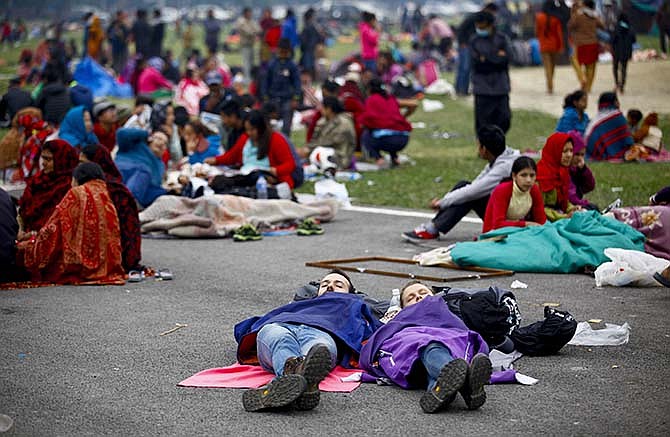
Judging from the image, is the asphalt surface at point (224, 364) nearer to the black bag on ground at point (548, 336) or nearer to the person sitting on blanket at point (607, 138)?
the black bag on ground at point (548, 336)

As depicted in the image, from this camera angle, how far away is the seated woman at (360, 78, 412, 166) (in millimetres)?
16000

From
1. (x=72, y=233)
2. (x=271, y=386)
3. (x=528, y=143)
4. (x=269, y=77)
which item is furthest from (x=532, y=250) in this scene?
(x=269, y=77)

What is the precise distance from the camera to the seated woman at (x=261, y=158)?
1276 centimetres

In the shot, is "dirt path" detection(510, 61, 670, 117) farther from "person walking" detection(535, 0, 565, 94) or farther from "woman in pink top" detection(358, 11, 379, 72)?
"woman in pink top" detection(358, 11, 379, 72)

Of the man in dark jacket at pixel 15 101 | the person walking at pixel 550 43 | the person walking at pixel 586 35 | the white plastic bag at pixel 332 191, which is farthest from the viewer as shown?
the person walking at pixel 550 43

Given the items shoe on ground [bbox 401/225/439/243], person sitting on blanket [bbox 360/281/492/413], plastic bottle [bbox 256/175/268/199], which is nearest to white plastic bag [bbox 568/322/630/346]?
person sitting on blanket [bbox 360/281/492/413]

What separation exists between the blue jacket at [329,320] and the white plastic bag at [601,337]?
1245 mm

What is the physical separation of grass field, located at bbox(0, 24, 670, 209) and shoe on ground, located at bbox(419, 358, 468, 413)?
23.9ft

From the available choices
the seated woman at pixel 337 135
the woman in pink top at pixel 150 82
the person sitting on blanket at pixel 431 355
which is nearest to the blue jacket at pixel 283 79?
the seated woman at pixel 337 135

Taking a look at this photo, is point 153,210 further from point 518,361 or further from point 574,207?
point 518,361

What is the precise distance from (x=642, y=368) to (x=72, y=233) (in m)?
4.62

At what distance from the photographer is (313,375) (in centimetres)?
530

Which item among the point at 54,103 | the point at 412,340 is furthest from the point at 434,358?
the point at 54,103

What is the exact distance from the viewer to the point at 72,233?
8664 mm
